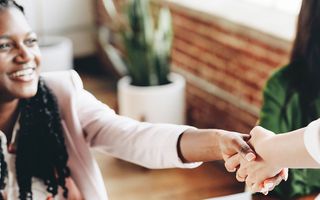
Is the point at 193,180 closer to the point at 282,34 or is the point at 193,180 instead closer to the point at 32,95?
the point at 282,34

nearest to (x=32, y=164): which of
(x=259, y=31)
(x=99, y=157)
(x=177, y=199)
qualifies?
(x=177, y=199)

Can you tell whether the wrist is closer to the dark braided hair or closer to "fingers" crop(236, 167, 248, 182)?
"fingers" crop(236, 167, 248, 182)

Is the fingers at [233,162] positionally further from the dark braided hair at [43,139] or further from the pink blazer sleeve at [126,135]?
the dark braided hair at [43,139]

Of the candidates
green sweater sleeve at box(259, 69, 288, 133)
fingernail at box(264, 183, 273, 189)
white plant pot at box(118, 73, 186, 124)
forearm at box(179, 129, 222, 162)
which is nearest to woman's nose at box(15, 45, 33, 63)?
forearm at box(179, 129, 222, 162)

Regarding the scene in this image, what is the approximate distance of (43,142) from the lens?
1719mm

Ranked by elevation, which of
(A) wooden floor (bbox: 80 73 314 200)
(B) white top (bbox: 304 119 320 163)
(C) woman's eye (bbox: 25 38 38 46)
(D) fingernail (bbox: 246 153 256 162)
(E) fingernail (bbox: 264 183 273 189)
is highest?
(C) woman's eye (bbox: 25 38 38 46)

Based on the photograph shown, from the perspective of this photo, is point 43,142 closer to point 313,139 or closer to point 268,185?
point 268,185

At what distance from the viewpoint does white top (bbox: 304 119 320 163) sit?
1.24 meters

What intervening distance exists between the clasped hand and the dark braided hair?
50cm

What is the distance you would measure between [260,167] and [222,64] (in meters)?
2.28

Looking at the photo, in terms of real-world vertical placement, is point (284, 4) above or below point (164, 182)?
above

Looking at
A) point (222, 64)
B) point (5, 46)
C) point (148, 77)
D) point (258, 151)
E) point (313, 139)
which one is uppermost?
point (5, 46)

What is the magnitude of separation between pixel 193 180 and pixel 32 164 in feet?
6.39

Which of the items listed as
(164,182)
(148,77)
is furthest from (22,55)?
(148,77)
